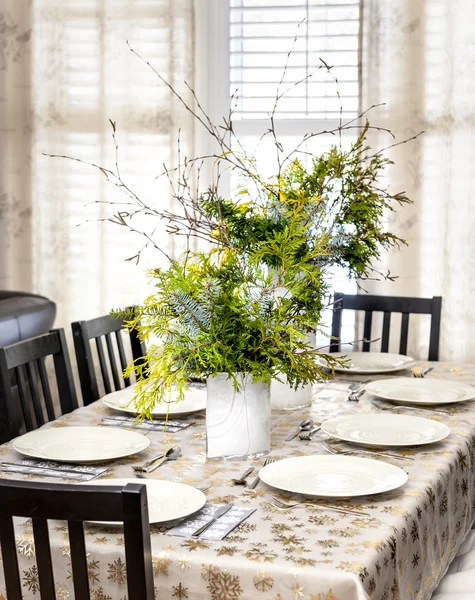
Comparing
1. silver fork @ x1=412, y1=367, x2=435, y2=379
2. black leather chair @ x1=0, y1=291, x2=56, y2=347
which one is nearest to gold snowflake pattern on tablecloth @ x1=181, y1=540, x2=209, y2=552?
silver fork @ x1=412, y1=367, x2=435, y2=379

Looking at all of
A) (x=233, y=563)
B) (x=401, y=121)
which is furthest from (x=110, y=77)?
(x=233, y=563)

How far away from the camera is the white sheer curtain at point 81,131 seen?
154 inches

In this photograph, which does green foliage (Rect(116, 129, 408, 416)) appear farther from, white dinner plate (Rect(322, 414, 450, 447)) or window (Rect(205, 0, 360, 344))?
window (Rect(205, 0, 360, 344))

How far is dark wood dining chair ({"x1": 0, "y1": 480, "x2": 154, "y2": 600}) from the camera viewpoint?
1003 mm

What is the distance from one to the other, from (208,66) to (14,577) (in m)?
3.19

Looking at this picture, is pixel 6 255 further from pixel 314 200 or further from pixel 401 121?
pixel 314 200

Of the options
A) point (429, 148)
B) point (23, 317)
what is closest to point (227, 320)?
point (23, 317)

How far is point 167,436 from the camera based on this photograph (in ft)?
6.33

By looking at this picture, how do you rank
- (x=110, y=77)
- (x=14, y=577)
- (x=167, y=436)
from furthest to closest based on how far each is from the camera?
(x=110, y=77), (x=167, y=436), (x=14, y=577)

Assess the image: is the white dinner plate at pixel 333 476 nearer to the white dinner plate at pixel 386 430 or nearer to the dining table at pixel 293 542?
the dining table at pixel 293 542

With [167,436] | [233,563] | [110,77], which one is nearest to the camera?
[233,563]

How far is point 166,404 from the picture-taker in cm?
217

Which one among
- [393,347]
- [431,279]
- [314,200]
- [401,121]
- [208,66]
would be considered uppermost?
[208,66]

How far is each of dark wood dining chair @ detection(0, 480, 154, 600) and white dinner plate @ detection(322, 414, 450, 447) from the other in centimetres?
84
